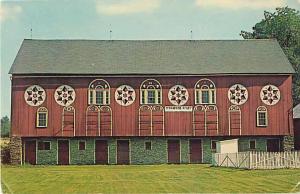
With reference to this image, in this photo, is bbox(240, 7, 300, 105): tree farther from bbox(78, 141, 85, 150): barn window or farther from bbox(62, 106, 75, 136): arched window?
bbox(62, 106, 75, 136): arched window

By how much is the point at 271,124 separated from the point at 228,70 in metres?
5.67

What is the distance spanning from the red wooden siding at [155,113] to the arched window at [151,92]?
0.34 meters

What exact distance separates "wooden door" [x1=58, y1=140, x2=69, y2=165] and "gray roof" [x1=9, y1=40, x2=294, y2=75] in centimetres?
578

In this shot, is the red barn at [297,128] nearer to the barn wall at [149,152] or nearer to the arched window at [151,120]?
the barn wall at [149,152]

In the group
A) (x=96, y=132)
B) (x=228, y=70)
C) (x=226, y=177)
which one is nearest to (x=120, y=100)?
(x=96, y=132)

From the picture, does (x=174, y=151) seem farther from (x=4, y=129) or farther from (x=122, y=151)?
(x=4, y=129)

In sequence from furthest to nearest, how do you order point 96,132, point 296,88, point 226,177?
point 296,88 → point 96,132 → point 226,177

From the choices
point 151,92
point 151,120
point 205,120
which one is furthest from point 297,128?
point 151,92

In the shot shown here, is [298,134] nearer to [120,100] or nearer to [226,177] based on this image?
[120,100]

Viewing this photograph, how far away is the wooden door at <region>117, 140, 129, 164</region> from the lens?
→ 2047 inches

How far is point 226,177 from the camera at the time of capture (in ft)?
106

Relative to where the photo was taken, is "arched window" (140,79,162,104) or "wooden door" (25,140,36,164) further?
"arched window" (140,79,162,104)

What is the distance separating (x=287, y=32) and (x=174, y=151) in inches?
1172

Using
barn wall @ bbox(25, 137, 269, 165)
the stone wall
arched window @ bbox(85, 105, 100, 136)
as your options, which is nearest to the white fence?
barn wall @ bbox(25, 137, 269, 165)
